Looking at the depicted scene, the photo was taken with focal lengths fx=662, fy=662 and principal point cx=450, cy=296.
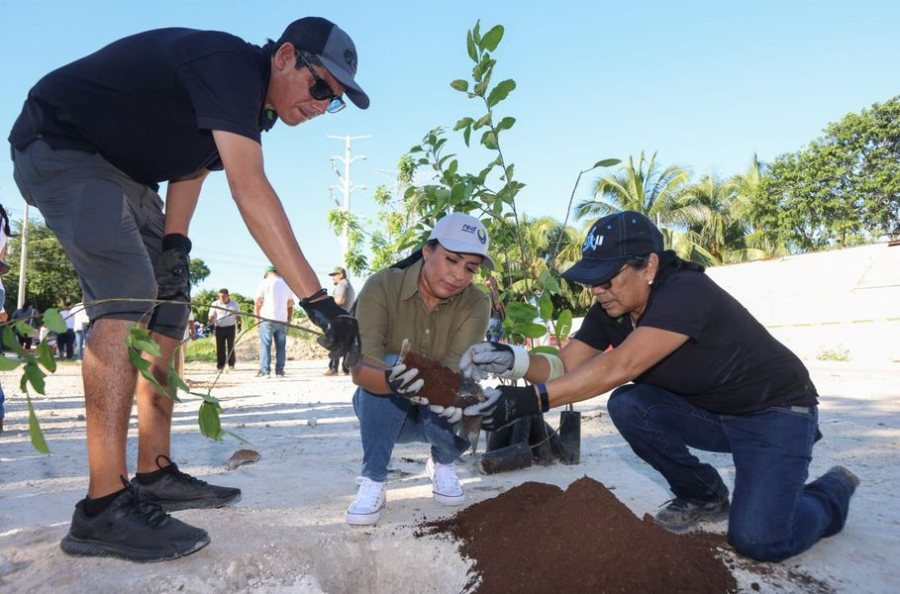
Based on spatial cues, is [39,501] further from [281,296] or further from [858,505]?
[281,296]

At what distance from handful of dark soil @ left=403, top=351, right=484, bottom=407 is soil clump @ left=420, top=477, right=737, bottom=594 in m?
0.46

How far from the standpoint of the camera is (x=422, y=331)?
3.08 m

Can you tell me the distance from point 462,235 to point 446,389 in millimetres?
752

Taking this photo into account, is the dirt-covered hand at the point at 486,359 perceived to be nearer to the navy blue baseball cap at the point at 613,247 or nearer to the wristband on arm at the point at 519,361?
the wristband on arm at the point at 519,361

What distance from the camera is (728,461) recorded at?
3.89 metres

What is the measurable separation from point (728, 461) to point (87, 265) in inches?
137

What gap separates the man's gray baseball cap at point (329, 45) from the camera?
2.14m

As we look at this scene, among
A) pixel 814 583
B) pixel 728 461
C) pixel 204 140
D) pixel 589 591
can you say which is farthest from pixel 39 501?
pixel 728 461

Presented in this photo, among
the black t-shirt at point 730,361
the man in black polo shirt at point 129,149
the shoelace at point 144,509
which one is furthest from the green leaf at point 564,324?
the shoelace at point 144,509

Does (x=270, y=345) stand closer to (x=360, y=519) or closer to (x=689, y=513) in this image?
(x=360, y=519)

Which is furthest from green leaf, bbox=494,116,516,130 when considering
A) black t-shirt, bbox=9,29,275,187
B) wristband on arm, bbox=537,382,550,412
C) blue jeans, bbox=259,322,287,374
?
blue jeans, bbox=259,322,287,374

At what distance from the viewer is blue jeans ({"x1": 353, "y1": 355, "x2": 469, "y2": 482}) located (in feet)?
9.44

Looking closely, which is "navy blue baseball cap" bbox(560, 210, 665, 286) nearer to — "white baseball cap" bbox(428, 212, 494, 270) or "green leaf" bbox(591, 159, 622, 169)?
"white baseball cap" bbox(428, 212, 494, 270)

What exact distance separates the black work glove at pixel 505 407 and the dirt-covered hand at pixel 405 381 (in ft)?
0.68
